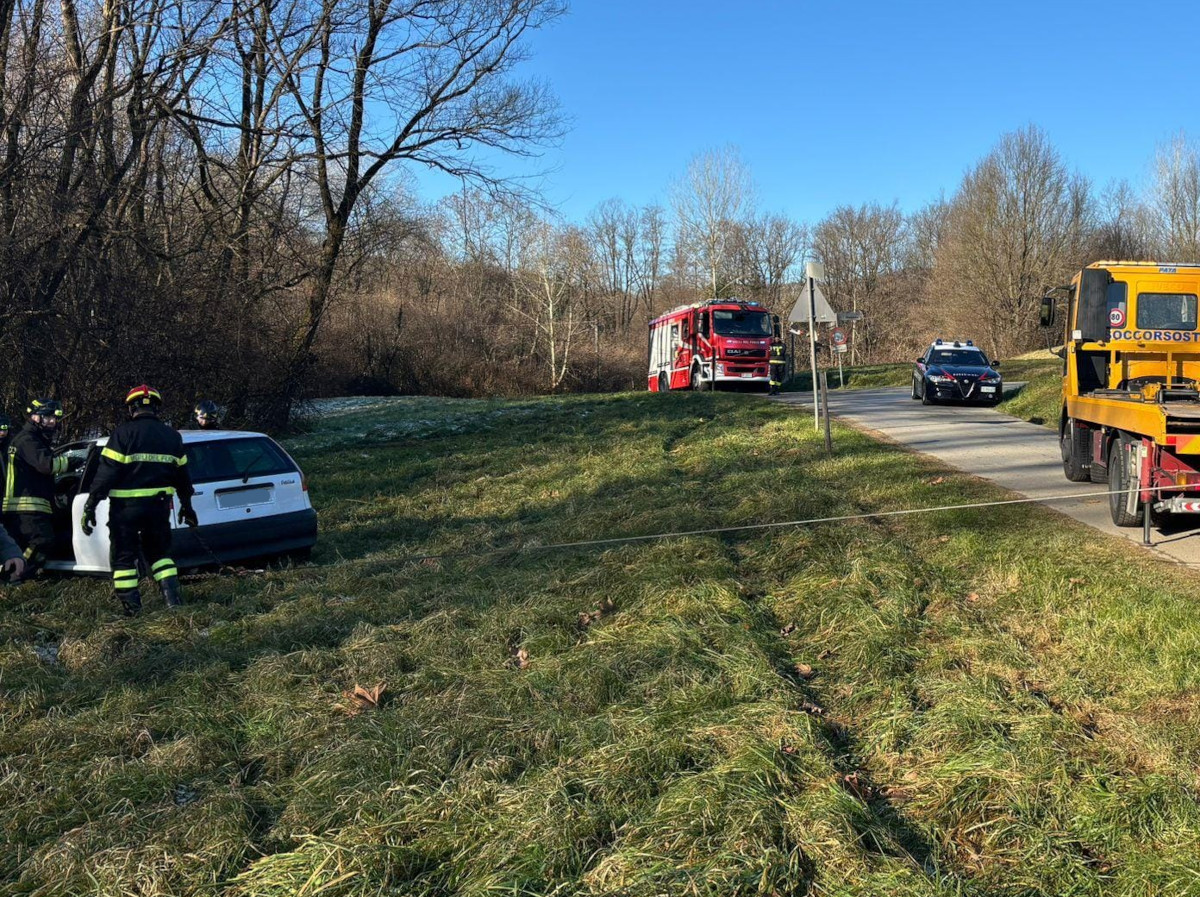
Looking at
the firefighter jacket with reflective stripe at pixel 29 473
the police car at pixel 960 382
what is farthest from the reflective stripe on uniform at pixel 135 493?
the police car at pixel 960 382

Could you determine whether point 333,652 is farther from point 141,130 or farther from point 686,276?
point 686,276

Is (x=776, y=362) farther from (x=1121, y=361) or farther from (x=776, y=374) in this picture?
(x=1121, y=361)

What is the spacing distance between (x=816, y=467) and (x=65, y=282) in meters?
10.8

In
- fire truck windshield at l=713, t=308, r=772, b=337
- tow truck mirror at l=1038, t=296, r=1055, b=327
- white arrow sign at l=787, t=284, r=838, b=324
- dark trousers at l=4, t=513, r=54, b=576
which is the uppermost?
fire truck windshield at l=713, t=308, r=772, b=337

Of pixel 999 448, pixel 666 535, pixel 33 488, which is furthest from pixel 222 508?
pixel 999 448

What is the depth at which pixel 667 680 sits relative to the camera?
473cm

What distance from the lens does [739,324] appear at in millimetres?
27469

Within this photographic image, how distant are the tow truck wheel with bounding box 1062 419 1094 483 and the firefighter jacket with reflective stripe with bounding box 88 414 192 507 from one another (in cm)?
974

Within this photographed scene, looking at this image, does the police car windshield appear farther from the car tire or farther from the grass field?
the grass field

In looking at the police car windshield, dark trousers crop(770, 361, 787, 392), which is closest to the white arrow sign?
the police car windshield

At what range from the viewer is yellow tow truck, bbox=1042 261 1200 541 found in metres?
8.60

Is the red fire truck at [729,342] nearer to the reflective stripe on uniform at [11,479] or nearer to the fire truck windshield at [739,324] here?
the fire truck windshield at [739,324]

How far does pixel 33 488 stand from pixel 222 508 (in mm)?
1615

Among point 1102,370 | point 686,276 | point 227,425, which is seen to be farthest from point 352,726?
point 686,276
